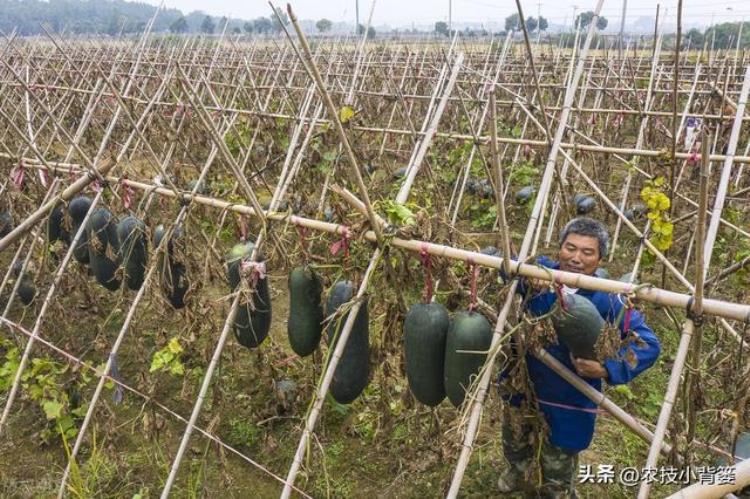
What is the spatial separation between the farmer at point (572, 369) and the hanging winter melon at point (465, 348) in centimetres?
25

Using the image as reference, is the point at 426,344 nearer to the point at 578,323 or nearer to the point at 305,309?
the point at 578,323

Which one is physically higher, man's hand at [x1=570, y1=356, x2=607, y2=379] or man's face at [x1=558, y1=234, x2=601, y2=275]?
man's face at [x1=558, y1=234, x2=601, y2=275]

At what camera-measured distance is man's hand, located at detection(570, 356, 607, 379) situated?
253 centimetres

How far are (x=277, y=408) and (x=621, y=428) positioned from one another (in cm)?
268

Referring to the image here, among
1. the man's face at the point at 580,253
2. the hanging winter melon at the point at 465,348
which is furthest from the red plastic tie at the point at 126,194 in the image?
the man's face at the point at 580,253

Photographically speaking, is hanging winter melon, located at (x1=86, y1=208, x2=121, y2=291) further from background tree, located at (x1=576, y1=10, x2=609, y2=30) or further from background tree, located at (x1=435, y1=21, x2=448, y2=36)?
background tree, located at (x1=435, y1=21, x2=448, y2=36)

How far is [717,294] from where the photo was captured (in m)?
6.00

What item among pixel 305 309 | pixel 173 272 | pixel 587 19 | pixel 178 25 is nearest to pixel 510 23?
pixel 587 19

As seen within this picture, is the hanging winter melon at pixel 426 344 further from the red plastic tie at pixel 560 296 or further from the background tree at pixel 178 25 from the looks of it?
the background tree at pixel 178 25

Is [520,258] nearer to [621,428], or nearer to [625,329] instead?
[625,329]

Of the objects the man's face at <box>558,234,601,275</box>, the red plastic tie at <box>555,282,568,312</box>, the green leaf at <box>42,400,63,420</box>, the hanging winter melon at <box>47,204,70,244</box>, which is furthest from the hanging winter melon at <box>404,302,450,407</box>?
the hanging winter melon at <box>47,204,70,244</box>

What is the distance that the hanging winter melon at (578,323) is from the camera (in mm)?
2307

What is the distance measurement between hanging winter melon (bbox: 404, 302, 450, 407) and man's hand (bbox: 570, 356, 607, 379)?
2.05 feet

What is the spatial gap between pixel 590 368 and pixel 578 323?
37 centimetres
